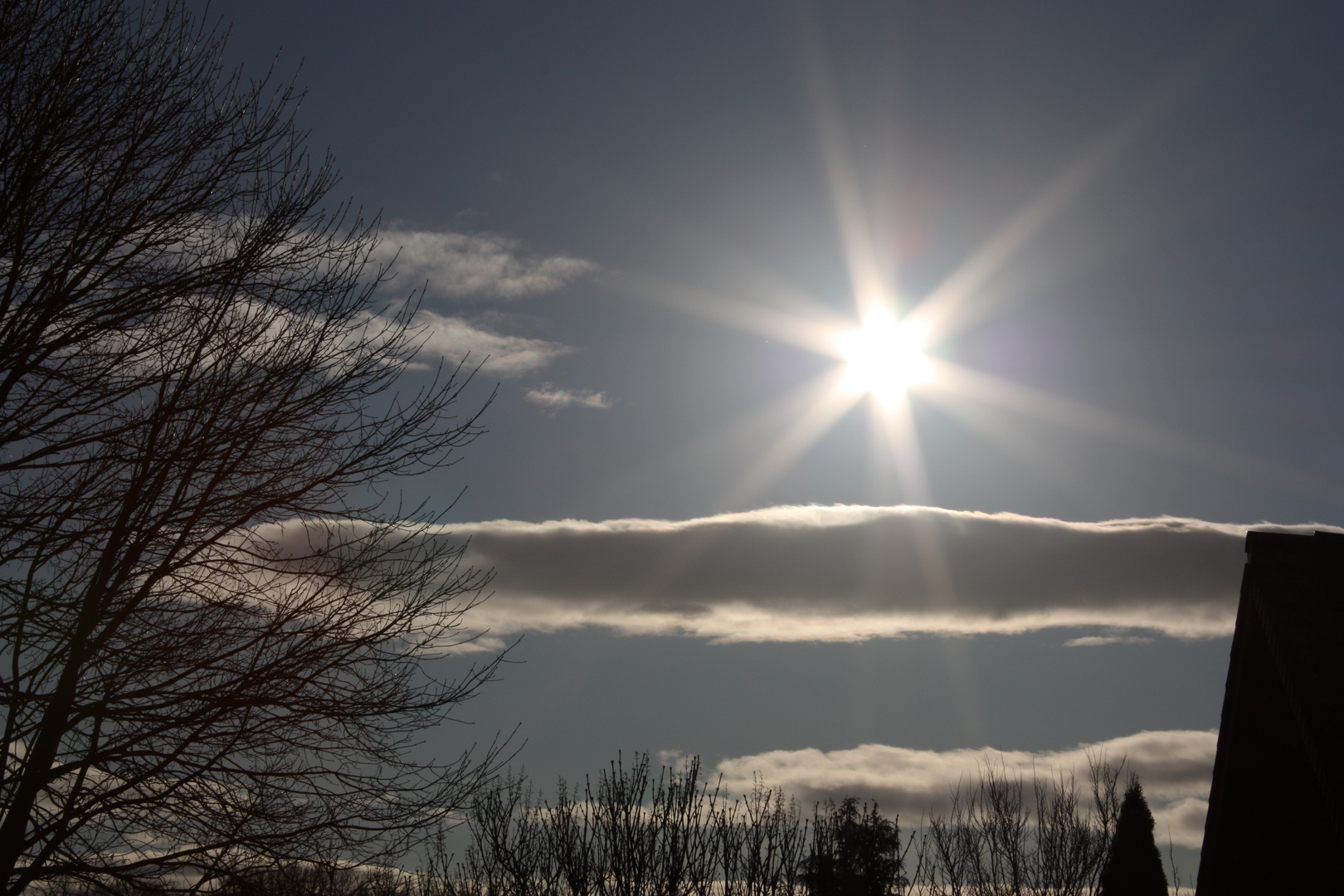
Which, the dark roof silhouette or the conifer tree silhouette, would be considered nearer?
the dark roof silhouette

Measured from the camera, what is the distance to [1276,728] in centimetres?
851

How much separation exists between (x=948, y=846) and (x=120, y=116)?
81.2 feet

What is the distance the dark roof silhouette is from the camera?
7797 mm

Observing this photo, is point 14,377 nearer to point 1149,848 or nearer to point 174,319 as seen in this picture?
point 174,319

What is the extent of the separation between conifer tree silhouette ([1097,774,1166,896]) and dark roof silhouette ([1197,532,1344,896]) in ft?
48.2

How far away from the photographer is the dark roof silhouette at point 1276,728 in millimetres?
7797

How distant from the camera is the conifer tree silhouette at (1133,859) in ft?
69.9

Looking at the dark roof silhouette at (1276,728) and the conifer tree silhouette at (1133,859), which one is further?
the conifer tree silhouette at (1133,859)

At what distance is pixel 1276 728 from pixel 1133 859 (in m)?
15.9

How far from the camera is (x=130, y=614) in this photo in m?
6.94

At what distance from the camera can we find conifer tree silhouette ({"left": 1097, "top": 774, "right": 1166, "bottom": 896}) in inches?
839

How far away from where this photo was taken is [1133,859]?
21984mm

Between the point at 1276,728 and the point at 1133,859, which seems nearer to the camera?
the point at 1276,728

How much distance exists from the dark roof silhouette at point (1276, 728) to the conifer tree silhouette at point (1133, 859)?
1471cm
